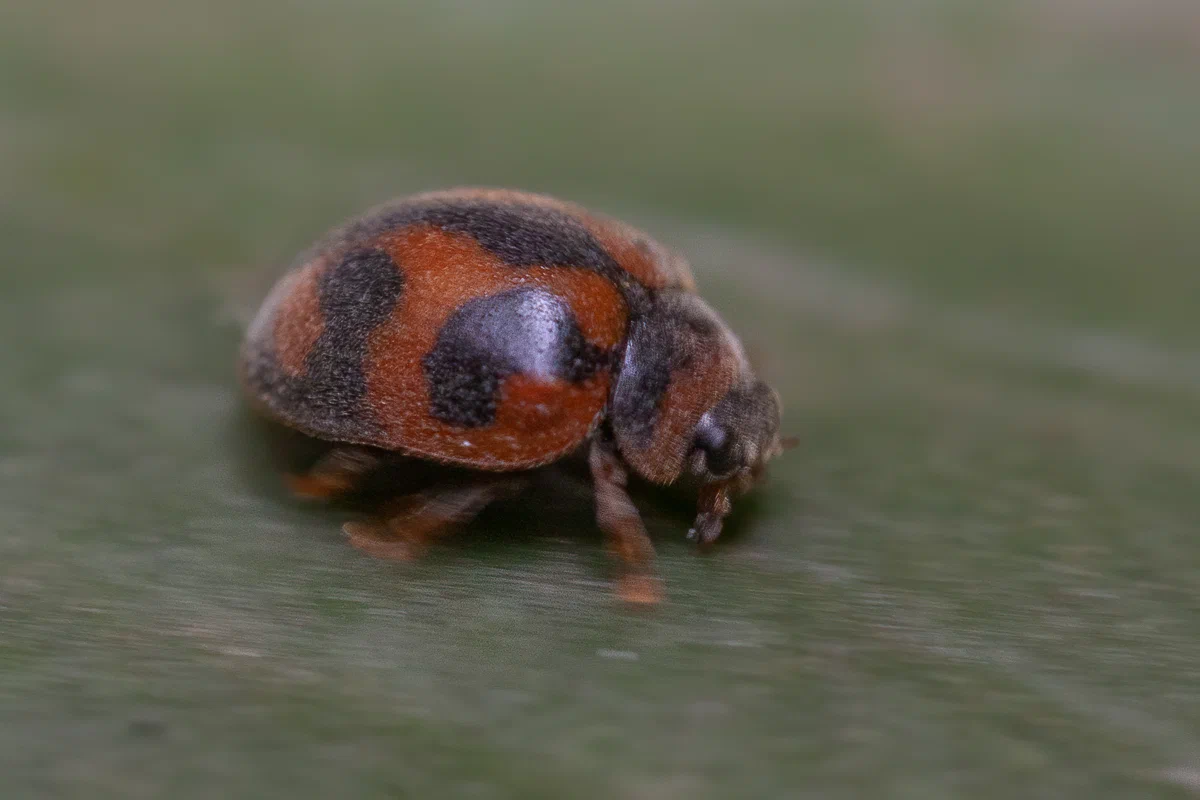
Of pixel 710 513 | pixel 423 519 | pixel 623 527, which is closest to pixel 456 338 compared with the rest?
pixel 423 519

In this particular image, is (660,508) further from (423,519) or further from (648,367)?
(423,519)

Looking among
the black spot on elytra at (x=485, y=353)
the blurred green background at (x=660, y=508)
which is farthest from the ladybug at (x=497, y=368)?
the blurred green background at (x=660, y=508)

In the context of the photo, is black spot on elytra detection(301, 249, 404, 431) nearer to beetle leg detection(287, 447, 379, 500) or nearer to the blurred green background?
beetle leg detection(287, 447, 379, 500)

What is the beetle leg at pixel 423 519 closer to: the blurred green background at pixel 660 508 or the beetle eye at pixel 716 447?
the blurred green background at pixel 660 508

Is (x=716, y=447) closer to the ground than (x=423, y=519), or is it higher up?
higher up

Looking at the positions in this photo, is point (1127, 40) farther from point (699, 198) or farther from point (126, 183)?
point (126, 183)

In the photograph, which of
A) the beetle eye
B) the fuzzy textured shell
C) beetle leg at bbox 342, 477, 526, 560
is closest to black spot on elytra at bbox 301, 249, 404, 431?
the fuzzy textured shell
